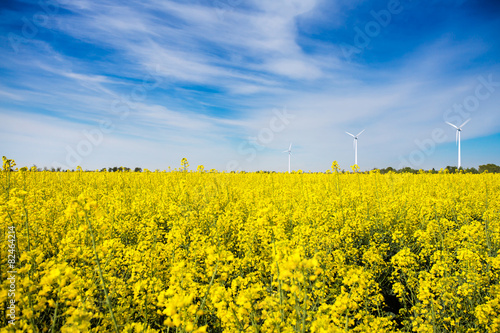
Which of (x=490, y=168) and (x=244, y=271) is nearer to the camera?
(x=244, y=271)

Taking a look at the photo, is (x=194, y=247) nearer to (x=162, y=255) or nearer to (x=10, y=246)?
(x=162, y=255)

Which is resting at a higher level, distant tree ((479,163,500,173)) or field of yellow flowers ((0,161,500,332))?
distant tree ((479,163,500,173))

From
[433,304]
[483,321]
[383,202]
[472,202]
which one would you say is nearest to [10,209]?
[433,304]

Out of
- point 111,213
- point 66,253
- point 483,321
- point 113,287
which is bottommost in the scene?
point 483,321

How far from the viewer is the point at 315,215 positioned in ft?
16.6

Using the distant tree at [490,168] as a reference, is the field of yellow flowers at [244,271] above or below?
below

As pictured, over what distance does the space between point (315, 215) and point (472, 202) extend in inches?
260

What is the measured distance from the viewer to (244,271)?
149 inches

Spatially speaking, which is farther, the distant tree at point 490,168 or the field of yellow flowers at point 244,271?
the distant tree at point 490,168

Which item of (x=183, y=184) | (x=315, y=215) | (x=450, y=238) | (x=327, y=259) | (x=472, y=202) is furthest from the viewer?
(x=472, y=202)

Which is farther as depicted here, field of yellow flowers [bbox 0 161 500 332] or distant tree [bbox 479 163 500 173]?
distant tree [bbox 479 163 500 173]

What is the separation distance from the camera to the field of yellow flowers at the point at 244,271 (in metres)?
1.99

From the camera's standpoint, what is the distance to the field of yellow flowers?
78.4 inches

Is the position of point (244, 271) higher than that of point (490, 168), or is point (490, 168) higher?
point (490, 168)
